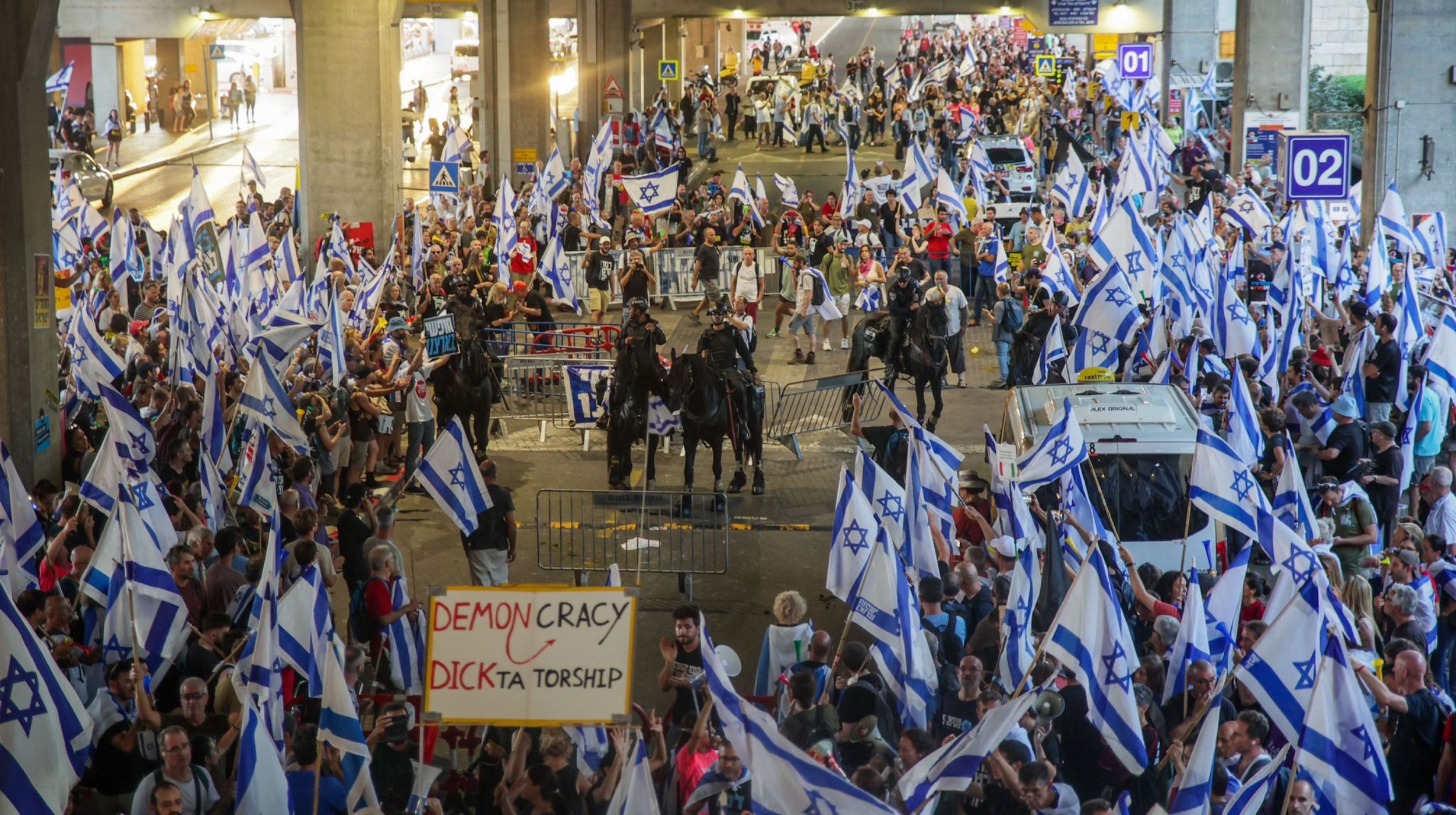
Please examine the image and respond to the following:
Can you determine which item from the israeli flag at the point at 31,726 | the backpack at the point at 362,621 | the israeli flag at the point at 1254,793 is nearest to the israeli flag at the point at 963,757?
the israeli flag at the point at 1254,793

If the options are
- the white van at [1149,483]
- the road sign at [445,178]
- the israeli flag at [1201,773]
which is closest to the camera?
the israeli flag at [1201,773]

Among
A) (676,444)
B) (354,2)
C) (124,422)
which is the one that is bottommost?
(676,444)

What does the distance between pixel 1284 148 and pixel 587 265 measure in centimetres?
1138

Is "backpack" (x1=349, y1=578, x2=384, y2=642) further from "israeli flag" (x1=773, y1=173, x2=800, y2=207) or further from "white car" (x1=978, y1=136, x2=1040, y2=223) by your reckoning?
"white car" (x1=978, y1=136, x2=1040, y2=223)

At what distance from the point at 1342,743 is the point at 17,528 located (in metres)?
9.01

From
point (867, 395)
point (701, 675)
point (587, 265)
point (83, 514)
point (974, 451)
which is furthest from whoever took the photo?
point (587, 265)

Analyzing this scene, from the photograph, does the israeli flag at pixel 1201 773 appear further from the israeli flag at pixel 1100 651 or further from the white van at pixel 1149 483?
the white van at pixel 1149 483

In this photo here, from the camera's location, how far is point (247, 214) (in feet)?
108

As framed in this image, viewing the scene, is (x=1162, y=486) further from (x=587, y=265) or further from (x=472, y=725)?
(x=587, y=265)

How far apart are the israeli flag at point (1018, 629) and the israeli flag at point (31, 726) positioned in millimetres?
5458

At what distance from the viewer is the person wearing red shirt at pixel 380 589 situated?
12.6 metres

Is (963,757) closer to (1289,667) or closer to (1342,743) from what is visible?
(1342,743)

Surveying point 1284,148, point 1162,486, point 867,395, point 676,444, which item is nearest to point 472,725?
point 1162,486

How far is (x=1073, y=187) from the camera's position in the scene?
30750 millimetres
